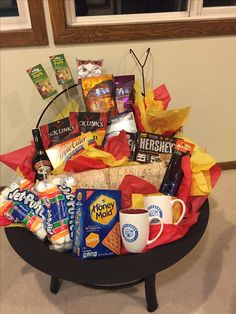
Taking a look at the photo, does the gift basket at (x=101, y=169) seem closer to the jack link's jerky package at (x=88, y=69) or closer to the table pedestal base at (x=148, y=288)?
the jack link's jerky package at (x=88, y=69)

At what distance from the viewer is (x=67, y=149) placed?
122 centimetres

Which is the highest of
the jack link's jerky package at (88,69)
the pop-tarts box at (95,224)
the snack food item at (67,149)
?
the jack link's jerky package at (88,69)

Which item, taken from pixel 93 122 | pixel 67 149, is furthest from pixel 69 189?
→ pixel 93 122

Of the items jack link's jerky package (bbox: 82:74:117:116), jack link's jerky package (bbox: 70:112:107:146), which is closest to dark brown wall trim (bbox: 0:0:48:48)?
jack link's jerky package (bbox: 82:74:117:116)

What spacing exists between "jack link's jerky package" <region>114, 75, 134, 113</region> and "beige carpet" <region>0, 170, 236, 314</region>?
748 millimetres

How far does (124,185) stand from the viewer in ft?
3.50

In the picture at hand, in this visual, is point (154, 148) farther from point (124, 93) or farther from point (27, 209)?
point (27, 209)

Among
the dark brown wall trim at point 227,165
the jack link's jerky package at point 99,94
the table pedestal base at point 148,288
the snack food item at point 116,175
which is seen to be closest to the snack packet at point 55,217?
the snack food item at point 116,175

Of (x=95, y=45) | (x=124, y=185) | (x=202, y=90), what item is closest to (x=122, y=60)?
(x=95, y=45)

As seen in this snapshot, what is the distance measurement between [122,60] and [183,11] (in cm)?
39

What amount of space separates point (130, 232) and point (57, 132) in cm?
54

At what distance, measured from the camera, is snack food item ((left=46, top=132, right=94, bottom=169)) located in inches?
47.6

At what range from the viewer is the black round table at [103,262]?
2.93ft

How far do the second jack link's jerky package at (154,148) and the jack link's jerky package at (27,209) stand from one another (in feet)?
1.38
